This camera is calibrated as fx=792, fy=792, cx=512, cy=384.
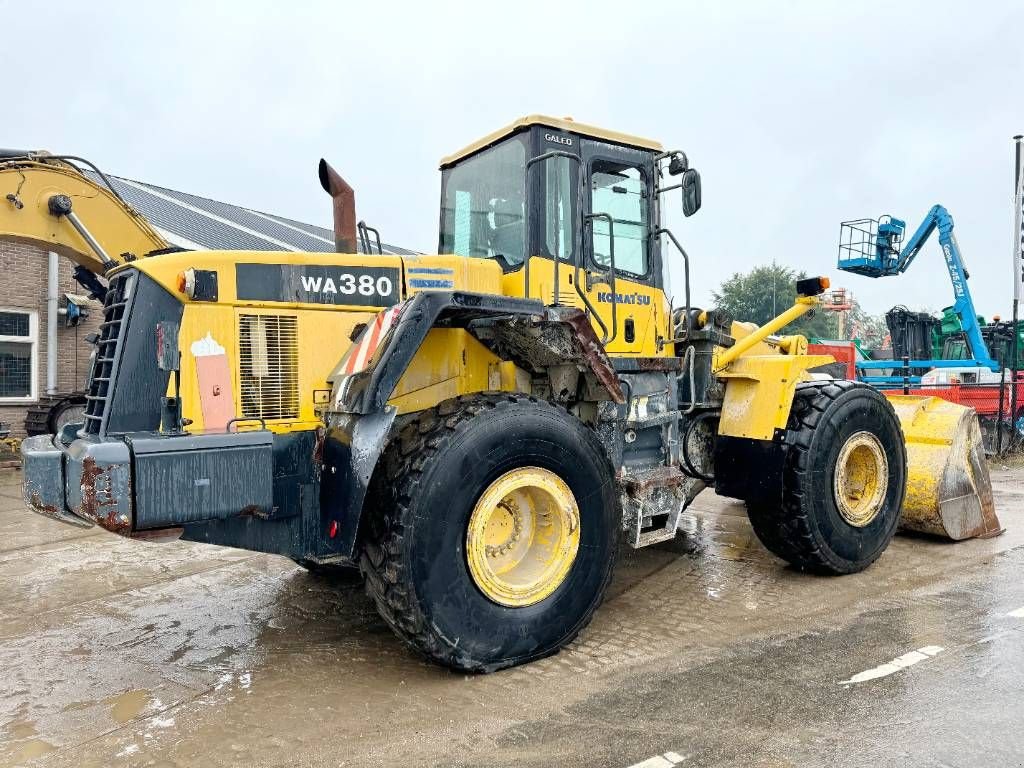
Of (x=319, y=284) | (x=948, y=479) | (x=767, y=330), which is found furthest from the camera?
(x=948, y=479)

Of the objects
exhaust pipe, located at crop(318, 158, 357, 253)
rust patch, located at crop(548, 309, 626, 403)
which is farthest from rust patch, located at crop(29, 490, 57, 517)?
rust patch, located at crop(548, 309, 626, 403)

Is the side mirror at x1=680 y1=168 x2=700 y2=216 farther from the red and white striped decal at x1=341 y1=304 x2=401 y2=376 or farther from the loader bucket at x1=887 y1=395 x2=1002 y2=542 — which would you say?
the loader bucket at x1=887 y1=395 x2=1002 y2=542

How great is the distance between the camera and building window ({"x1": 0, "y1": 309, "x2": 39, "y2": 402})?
1322 centimetres

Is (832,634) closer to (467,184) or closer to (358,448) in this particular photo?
(358,448)

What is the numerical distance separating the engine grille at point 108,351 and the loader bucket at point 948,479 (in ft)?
18.7

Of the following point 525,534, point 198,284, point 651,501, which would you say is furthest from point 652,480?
point 198,284

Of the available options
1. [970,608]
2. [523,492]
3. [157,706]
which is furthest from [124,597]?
[970,608]

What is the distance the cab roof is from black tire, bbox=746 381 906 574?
2032mm

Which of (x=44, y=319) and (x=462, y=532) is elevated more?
(x=44, y=319)

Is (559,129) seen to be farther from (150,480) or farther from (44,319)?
(44,319)

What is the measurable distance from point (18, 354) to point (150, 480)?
12.3m

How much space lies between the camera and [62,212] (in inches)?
223

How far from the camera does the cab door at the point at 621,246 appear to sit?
4750 mm

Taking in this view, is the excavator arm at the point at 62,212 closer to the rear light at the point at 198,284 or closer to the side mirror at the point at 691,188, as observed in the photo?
the rear light at the point at 198,284
